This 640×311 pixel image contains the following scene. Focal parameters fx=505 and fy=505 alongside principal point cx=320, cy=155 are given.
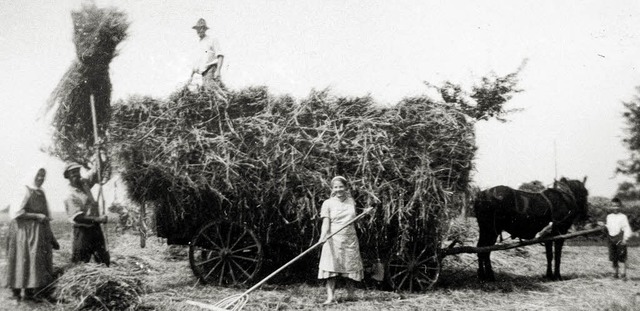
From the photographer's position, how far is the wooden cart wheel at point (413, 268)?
21.9 feet

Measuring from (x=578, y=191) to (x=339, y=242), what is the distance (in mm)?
5368

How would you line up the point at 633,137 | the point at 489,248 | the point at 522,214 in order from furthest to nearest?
the point at 633,137 < the point at 522,214 < the point at 489,248

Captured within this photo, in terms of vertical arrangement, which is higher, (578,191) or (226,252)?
(578,191)

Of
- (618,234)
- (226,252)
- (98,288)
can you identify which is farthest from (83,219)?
(618,234)

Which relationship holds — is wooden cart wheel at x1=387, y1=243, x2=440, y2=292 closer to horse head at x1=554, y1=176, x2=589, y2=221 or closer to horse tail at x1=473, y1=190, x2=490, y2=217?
horse tail at x1=473, y1=190, x2=490, y2=217

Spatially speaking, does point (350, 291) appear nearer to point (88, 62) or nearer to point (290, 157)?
point (290, 157)

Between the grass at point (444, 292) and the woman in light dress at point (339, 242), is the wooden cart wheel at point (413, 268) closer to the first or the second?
the grass at point (444, 292)

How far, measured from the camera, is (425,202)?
6215 millimetres

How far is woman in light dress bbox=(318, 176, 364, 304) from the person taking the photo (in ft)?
19.7

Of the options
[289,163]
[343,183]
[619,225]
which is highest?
[289,163]

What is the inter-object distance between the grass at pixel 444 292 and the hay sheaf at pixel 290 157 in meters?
0.77

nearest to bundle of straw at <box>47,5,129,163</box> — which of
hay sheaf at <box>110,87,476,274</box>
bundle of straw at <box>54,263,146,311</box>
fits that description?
hay sheaf at <box>110,87,476,274</box>

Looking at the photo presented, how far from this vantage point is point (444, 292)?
269 inches

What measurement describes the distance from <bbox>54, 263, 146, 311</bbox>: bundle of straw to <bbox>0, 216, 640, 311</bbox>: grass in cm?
16
